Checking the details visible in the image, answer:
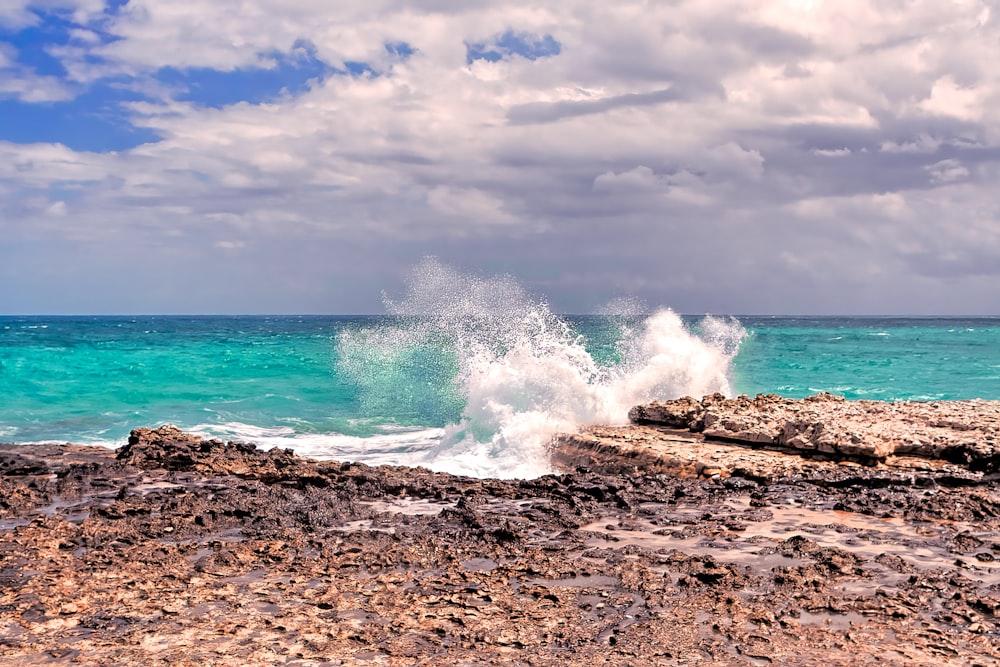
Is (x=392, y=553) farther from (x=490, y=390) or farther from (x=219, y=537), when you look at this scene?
(x=490, y=390)

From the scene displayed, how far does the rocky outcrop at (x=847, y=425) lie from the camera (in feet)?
30.7

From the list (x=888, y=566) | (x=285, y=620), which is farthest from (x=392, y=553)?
(x=888, y=566)

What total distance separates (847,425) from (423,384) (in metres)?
14.4

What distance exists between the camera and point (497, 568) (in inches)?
215

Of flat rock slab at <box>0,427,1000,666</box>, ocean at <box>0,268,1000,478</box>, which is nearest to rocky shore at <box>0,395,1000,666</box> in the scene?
flat rock slab at <box>0,427,1000,666</box>

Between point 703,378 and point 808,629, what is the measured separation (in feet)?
39.7

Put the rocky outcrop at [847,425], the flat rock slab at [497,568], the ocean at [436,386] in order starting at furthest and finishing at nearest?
the ocean at [436,386], the rocky outcrop at [847,425], the flat rock slab at [497,568]

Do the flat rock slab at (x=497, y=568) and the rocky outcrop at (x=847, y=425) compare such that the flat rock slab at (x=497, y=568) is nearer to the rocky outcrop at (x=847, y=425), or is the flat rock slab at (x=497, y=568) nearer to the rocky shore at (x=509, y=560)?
the rocky shore at (x=509, y=560)

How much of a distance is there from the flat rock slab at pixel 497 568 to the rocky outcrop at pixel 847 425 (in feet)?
2.01

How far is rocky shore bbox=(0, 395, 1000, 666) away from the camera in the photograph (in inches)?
166

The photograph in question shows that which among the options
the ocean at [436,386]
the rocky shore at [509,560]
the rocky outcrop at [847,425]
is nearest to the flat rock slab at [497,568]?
the rocky shore at [509,560]

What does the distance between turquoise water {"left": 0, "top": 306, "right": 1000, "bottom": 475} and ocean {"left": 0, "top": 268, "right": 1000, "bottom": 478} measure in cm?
4

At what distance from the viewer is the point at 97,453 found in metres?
10.7

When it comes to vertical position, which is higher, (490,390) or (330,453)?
(490,390)
